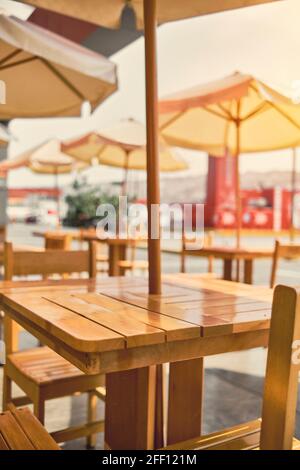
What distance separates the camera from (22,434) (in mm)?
989

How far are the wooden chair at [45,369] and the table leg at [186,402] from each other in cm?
37

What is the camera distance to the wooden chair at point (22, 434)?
3.06 ft

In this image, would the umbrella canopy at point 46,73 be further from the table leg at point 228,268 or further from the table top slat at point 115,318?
the table leg at point 228,268

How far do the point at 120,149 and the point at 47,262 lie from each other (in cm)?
537

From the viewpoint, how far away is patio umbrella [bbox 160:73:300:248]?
3.45 meters

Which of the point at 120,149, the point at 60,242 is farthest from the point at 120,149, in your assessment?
the point at 60,242

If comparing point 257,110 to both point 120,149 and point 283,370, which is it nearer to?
point 120,149

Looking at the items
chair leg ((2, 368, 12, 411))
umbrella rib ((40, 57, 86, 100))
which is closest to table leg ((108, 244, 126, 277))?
umbrella rib ((40, 57, 86, 100))

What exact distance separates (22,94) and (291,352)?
2.91 m

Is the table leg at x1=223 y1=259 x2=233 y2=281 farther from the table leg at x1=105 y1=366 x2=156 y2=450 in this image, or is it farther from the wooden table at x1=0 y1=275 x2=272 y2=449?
the table leg at x1=105 y1=366 x2=156 y2=450

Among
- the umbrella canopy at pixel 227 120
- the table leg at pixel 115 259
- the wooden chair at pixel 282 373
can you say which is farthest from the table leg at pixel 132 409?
the table leg at pixel 115 259

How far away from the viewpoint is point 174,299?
1.39 meters
